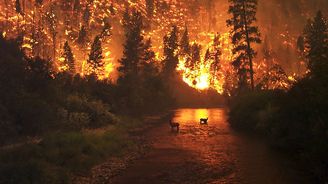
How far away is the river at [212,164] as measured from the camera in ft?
68.1

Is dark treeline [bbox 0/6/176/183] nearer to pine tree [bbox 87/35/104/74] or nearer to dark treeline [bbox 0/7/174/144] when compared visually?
dark treeline [bbox 0/7/174/144]

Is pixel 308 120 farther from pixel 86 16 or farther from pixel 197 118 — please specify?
pixel 86 16

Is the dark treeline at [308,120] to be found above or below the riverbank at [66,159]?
above

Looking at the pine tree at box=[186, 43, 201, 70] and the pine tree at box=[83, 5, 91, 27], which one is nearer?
the pine tree at box=[186, 43, 201, 70]

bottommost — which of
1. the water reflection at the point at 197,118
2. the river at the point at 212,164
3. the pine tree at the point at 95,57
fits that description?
the river at the point at 212,164

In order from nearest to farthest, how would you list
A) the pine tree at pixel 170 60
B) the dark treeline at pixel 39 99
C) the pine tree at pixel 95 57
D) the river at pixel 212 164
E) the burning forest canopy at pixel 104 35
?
the river at pixel 212 164
the dark treeline at pixel 39 99
the pine tree at pixel 95 57
the burning forest canopy at pixel 104 35
the pine tree at pixel 170 60

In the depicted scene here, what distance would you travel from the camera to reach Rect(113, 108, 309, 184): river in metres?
20.8

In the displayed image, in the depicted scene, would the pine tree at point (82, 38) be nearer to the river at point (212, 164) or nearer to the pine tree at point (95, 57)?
the pine tree at point (95, 57)

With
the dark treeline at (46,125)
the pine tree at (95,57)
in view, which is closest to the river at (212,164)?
the dark treeline at (46,125)


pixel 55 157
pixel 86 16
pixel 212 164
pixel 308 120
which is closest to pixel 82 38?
pixel 86 16

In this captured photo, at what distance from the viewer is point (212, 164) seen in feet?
80.9

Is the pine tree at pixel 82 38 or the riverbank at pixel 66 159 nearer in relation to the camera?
the riverbank at pixel 66 159

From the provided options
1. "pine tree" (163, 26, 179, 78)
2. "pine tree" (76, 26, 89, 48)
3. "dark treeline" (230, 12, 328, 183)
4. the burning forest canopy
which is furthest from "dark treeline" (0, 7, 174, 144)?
"pine tree" (76, 26, 89, 48)

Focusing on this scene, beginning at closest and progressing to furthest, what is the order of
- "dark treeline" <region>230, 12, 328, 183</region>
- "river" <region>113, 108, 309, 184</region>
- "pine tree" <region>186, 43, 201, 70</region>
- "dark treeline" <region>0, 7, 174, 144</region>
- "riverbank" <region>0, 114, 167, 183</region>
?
"riverbank" <region>0, 114, 167, 183</region> → "dark treeline" <region>230, 12, 328, 183</region> → "river" <region>113, 108, 309, 184</region> → "dark treeline" <region>0, 7, 174, 144</region> → "pine tree" <region>186, 43, 201, 70</region>
